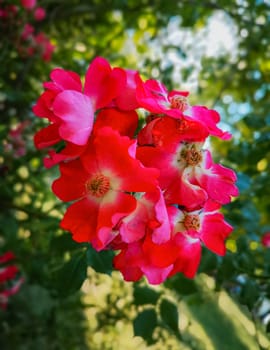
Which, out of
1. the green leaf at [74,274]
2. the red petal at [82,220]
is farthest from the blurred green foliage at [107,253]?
the red petal at [82,220]

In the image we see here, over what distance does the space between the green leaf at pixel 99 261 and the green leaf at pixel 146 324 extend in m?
0.19

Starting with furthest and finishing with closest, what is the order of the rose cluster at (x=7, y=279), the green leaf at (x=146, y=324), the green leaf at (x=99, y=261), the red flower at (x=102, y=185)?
the rose cluster at (x=7, y=279) → the green leaf at (x=146, y=324) → the green leaf at (x=99, y=261) → the red flower at (x=102, y=185)

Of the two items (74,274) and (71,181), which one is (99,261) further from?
(71,181)

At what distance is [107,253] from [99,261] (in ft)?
0.08

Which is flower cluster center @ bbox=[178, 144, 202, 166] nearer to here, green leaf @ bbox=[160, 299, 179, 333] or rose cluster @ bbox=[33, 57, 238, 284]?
rose cluster @ bbox=[33, 57, 238, 284]

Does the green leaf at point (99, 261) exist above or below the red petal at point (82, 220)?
below

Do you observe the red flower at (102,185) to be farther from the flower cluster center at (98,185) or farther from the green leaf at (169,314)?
the green leaf at (169,314)

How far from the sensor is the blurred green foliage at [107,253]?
817 mm

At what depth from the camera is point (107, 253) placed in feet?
2.18

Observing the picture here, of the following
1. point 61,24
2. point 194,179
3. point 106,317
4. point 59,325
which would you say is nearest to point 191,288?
point 194,179

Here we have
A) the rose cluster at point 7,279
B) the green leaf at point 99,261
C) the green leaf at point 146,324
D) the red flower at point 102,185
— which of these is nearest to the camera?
the red flower at point 102,185

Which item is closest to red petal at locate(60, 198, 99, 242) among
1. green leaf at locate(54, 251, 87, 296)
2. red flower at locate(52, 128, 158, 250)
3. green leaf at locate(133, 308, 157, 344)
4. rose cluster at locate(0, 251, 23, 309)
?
red flower at locate(52, 128, 158, 250)

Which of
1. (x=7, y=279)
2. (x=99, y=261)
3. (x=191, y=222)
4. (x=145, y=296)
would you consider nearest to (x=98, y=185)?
(x=191, y=222)

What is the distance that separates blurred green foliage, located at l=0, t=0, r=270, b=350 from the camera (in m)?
0.82
